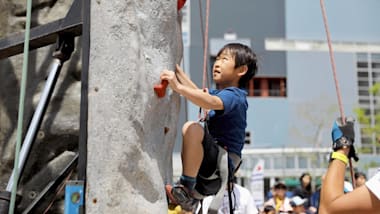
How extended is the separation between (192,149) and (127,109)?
52 cm

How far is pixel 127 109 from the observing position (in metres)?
2.53

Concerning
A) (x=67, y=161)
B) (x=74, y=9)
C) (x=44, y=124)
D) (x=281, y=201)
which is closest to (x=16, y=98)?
(x=44, y=124)

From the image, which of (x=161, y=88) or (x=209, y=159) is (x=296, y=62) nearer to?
(x=209, y=159)

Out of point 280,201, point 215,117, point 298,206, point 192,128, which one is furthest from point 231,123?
point 280,201

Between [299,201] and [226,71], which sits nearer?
[226,71]

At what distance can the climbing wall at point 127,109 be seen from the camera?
248cm

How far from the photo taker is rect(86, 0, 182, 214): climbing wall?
8.14 feet

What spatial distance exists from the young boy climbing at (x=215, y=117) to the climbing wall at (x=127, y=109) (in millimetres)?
130

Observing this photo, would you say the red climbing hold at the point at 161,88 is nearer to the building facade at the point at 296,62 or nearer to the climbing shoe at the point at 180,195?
the climbing shoe at the point at 180,195

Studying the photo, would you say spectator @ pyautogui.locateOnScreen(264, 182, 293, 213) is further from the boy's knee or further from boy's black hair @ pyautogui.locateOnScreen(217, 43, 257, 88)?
the boy's knee

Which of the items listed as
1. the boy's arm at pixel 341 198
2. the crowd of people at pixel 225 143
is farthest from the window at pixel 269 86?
the boy's arm at pixel 341 198

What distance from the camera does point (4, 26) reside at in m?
3.46

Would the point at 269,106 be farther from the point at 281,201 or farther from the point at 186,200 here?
the point at 186,200

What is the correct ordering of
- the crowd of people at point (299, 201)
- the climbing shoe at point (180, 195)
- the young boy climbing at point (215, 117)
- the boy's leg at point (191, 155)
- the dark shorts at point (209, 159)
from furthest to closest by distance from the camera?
the crowd of people at point (299, 201), the dark shorts at point (209, 159), the boy's leg at point (191, 155), the young boy climbing at point (215, 117), the climbing shoe at point (180, 195)
